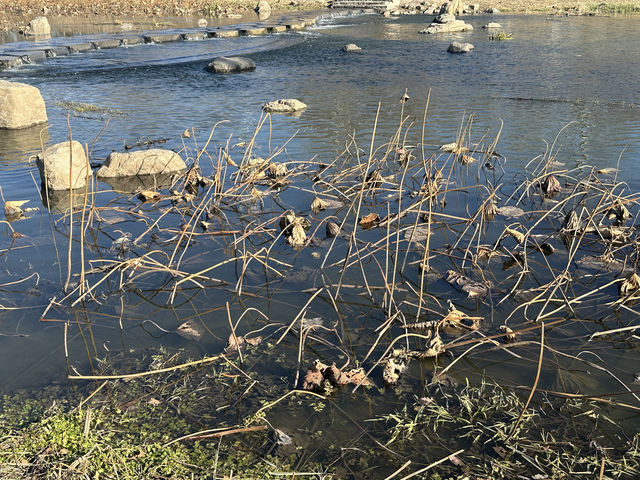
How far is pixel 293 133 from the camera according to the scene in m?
10.7

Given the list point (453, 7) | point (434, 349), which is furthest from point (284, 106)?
point (453, 7)

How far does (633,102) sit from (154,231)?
35.9 ft

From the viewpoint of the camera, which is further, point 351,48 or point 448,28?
point 448,28

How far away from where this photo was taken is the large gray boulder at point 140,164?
Result: 8211 millimetres

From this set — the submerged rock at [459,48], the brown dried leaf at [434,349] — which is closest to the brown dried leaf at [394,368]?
the brown dried leaf at [434,349]

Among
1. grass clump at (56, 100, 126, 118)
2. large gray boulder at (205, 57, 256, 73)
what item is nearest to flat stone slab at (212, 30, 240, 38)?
large gray boulder at (205, 57, 256, 73)

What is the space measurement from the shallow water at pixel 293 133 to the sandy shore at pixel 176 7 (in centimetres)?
1311

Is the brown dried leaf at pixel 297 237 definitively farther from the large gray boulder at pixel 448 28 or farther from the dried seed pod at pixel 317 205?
the large gray boulder at pixel 448 28

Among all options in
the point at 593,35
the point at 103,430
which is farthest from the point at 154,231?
the point at 593,35

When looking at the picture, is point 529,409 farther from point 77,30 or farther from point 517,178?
point 77,30

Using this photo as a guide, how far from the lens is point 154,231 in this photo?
634 cm

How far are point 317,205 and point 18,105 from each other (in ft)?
24.1

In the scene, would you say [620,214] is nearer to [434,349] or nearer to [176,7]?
[434,349]

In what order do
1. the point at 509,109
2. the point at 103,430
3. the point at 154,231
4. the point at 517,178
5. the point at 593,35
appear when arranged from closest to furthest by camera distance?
the point at 103,430 → the point at 154,231 → the point at 517,178 → the point at 509,109 → the point at 593,35
